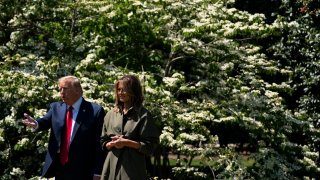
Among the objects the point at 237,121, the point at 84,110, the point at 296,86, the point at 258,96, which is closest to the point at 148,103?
the point at 237,121

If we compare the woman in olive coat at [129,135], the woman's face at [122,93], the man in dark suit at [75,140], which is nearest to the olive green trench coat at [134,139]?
the woman in olive coat at [129,135]

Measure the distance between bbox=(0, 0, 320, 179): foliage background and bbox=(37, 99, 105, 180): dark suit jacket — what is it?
2.30 metres

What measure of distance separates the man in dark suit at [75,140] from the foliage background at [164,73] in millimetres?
2297

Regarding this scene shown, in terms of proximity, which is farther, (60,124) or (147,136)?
(60,124)

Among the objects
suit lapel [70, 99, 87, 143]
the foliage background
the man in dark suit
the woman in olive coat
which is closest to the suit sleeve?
the man in dark suit

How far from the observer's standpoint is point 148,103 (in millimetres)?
7652

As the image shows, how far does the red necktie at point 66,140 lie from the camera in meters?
4.79

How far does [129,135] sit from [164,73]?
187 inches

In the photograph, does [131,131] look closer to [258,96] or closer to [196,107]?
[196,107]

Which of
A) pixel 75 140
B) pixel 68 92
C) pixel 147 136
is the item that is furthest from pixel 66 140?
pixel 147 136

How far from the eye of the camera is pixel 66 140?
15.8 ft

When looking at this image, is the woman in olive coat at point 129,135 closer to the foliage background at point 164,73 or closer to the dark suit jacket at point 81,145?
the dark suit jacket at point 81,145

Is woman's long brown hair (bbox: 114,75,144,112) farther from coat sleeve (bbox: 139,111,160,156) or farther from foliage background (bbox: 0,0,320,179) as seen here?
foliage background (bbox: 0,0,320,179)

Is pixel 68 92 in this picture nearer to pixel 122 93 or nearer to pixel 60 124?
pixel 60 124
